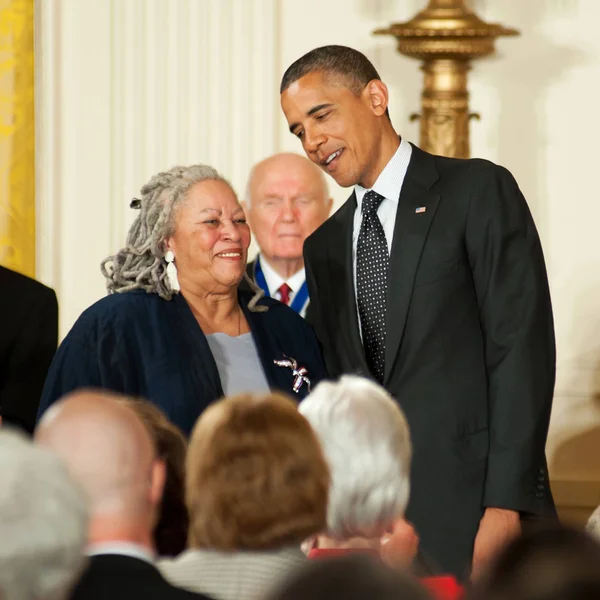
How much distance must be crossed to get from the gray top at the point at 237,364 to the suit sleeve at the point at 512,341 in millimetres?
593

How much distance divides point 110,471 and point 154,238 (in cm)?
179

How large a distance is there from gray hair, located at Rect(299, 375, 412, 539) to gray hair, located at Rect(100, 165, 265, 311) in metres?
1.26

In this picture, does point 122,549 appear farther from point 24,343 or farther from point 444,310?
point 24,343

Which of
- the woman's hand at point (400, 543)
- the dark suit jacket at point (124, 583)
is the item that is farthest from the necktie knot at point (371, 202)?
the dark suit jacket at point (124, 583)

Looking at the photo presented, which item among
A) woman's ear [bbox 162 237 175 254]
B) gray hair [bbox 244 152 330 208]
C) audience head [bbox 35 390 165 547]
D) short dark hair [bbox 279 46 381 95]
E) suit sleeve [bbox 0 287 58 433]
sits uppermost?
short dark hair [bbox 279 46 381 95]

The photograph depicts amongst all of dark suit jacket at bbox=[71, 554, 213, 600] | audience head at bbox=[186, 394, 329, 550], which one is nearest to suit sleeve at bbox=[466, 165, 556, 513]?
audience head at bbox=[186, 394, 329, 550]

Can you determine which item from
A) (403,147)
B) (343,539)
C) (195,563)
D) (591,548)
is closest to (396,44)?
(403,147)

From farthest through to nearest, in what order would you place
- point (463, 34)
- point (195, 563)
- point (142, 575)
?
point (463, 34)
point (195, 563)
point (142, 575)

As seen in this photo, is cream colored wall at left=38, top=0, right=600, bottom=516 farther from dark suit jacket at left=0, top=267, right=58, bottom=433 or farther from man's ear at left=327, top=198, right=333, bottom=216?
dark suit jacket at left=0, top=267, right=58, bottom=433

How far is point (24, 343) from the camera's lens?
4121mm

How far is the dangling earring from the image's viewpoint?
3881 mm

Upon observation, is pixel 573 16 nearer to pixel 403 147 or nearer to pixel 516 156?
pixel 516 156

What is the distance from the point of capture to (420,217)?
3744 mm

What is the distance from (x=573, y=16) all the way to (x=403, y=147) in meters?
2.56
